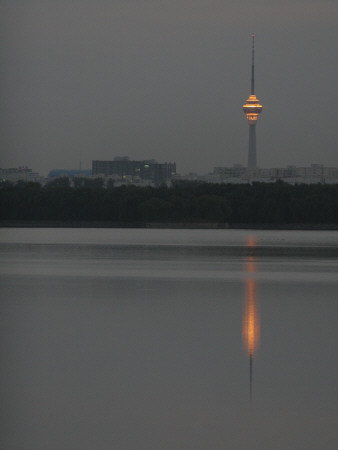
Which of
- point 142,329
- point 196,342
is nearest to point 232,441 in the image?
point 196,342

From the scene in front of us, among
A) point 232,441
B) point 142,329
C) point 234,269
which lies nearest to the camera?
point 232,441

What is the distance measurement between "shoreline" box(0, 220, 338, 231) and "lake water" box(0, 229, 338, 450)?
3335 inches

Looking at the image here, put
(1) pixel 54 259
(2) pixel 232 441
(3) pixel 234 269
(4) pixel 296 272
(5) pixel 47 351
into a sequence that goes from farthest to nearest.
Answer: (1) pixel 54 259, (3) pixel 234 269, (4) pixel 296 272, (5) pixel 47 351, (2) pixel 232 441

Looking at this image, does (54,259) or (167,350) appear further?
(54,259)

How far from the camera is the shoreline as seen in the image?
109 m

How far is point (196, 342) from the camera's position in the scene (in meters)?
14.6

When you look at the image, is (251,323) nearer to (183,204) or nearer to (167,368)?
(167,368)

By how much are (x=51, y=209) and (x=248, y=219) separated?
2224 cm

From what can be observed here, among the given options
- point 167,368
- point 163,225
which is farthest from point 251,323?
point 163,225

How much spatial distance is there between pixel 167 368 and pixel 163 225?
10137 centimetres

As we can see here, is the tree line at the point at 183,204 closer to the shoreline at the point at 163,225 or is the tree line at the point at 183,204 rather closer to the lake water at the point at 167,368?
the shoreline at the point at 163,225

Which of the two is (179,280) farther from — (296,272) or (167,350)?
(167,350)

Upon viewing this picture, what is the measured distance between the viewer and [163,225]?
114 meters

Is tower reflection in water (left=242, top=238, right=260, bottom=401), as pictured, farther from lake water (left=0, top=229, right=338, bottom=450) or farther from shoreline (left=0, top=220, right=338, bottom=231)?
shoreline (left=0, top=220, right=338, bottom=231)
